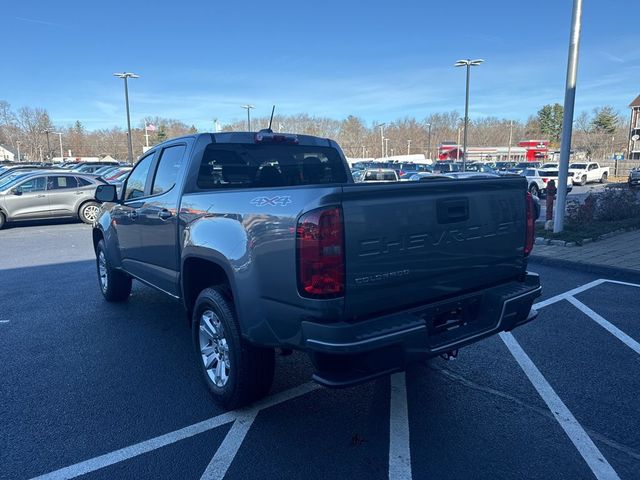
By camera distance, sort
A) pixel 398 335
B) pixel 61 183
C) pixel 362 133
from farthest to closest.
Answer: pixel 362 133
pixel 61 183
pixel 398 335

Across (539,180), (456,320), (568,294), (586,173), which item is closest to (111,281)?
(456,320)

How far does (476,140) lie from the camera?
129875 mm

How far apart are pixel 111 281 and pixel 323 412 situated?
3854 millimetres

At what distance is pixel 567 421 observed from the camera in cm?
330

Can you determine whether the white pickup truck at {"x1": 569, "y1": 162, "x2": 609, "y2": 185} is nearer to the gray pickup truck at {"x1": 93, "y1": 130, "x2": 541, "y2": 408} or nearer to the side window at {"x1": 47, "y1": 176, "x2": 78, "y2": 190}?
the side window at {"x1": 47, "y1": 176, "x2": 78, "y2": 190}

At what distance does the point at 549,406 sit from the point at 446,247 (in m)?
1.56

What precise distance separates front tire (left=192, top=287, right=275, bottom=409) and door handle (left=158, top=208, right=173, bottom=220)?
3.04 ft

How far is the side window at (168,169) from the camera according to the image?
4352 mm

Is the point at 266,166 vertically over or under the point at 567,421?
over

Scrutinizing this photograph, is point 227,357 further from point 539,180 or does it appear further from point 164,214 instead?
point 539,180

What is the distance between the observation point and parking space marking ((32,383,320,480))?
2805 mm

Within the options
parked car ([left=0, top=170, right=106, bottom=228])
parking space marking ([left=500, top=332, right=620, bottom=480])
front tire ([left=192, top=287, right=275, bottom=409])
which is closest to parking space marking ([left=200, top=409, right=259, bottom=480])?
front tire ([left=192, top=287, right=275, bottom=409])

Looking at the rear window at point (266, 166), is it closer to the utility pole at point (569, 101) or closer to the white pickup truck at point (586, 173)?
the utility pole at point (569, 101)

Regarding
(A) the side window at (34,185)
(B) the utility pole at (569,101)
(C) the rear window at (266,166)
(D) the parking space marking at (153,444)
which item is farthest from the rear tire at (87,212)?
(D) the parking space marking at (153,444)
